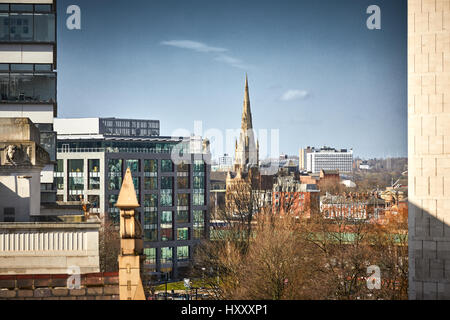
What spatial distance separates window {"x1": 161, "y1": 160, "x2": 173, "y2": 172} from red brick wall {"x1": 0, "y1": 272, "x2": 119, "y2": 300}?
54.1 metres

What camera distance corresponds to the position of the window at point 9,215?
54.3ft

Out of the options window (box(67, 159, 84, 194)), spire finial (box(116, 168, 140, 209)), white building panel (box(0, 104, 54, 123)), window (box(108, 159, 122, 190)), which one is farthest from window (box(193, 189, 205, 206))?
spire finial (box(116, 168, 140, 209))

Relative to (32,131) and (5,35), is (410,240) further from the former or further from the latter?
(5,35)

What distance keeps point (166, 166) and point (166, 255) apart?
29.7 feet

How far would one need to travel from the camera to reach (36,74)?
2628 cm

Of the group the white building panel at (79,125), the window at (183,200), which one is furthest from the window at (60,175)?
the white building panel at (79,125)

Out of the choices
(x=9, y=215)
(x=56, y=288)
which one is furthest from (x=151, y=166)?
(x=56, y=288)

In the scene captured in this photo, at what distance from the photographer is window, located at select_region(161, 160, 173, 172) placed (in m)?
67.6

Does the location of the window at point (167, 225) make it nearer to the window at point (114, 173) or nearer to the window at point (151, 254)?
the window at point (151, 254)

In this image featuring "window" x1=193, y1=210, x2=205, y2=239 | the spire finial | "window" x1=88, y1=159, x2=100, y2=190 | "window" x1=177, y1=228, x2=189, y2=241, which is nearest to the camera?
the spire finial

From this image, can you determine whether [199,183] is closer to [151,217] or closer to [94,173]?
[151,217]

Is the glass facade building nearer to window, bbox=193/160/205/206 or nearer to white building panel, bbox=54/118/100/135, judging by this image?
window, bbox=193/160/205/206

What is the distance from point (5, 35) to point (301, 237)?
1789 centimetres
